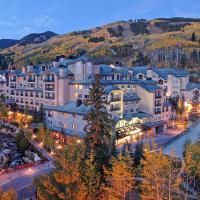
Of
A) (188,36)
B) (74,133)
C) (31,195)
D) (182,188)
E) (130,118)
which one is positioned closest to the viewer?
(182,188)

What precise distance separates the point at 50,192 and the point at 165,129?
46.1 meters

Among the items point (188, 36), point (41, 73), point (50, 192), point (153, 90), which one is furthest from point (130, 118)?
point (188, 36)

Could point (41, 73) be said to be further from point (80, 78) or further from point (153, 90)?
point (153, 90)

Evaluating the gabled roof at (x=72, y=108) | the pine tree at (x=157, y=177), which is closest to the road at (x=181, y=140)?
the gabled roof at (x=72, y=108)

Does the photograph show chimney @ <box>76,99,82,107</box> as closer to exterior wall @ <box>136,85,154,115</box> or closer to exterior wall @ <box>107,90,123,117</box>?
exterior wall @ <box>107,90,123,117</box>

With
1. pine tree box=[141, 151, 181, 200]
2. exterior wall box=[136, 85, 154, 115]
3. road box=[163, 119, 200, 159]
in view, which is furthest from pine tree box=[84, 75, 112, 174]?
exterior wall box=[136, 85, 154, 115]

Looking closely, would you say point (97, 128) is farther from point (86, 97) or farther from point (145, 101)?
point (145, 101)

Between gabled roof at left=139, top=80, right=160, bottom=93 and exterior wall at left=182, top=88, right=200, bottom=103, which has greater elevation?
gabled roof at left=139, top=80, right=160, bottom=93

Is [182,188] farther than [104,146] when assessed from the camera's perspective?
No

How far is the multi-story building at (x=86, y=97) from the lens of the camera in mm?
55281

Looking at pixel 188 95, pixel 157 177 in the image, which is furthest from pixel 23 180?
pixel 188 95

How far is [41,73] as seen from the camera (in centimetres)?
7000

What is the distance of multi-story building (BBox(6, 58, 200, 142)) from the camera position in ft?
181

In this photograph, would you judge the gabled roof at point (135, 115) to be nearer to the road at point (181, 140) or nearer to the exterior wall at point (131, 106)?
the exterior wall at point (131, 106)
